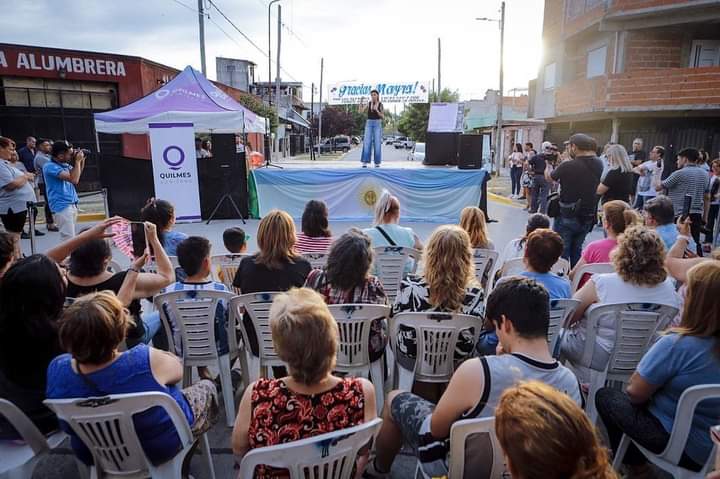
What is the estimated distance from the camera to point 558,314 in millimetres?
2717

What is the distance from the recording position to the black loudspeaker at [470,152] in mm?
10617

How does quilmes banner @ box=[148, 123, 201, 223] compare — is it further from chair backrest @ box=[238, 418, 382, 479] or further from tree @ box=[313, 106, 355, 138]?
tree @ box=[313, 106, 355, 138]

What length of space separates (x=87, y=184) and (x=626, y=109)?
58.7 ft

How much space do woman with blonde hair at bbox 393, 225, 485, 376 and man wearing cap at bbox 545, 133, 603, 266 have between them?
3116 mm

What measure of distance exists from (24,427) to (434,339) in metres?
1.96

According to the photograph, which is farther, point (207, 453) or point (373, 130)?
point (373, 130)

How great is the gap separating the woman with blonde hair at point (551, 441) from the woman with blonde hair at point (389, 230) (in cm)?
292

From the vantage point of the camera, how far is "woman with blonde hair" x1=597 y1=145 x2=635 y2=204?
5.26 meters

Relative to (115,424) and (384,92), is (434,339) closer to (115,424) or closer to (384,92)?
(115,424)

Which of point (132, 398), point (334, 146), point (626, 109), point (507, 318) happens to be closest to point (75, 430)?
point (132, 398)

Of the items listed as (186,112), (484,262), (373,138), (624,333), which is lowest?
(624,333)

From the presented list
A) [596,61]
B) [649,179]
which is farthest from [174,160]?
[596,61]

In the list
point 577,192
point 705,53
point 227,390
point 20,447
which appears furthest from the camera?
point 705,53

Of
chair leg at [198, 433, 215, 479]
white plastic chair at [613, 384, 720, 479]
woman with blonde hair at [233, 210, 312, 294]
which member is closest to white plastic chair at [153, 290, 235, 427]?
woman with blonde hair at [233, 210, 312, 294]
